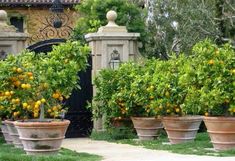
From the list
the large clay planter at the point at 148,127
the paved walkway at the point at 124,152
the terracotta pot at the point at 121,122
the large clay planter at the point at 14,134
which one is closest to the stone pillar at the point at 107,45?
the terracotta pot at the point at 121,122

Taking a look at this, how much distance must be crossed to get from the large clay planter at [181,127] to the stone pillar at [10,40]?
4.20 metres

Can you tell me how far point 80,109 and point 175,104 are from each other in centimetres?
352

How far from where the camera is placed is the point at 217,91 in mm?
11586

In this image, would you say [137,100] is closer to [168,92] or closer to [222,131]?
[168,92]

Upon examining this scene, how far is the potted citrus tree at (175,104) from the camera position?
1284 centimetres

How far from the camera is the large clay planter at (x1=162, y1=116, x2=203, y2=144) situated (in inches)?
504

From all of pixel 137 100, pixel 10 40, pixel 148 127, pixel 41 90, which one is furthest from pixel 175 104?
pixel 10 40

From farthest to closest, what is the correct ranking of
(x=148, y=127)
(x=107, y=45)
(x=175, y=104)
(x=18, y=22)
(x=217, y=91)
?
(x=18, y=22), (x=107, y=45), (x=148, y=127), (x=175, y=104), (x=217, y=91)

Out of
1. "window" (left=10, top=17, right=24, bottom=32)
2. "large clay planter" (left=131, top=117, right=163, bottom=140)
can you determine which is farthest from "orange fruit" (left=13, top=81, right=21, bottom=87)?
"window" (left=10, top=17, right=24, bottom=32)

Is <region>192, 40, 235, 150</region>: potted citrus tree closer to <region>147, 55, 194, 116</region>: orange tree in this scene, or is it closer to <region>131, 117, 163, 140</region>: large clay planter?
<region>147, 55, 194, 116</region>: orange tree

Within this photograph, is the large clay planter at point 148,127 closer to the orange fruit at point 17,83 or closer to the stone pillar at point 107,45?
the stone pillar at point 107,45

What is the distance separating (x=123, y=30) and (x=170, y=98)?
3.20 metres

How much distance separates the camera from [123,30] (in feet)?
51.6

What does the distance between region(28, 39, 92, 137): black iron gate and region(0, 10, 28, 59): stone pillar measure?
3.04 ft
